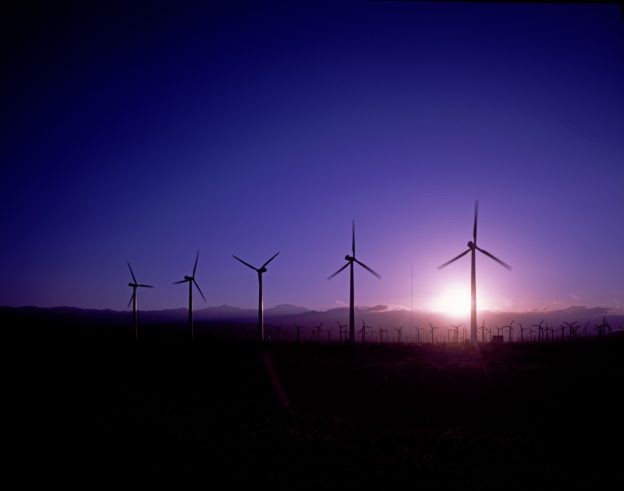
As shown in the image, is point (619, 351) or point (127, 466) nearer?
point (127, 466)

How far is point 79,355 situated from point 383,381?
156 ft

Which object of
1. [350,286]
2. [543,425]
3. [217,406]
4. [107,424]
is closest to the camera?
[107,424]

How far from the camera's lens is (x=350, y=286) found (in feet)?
282

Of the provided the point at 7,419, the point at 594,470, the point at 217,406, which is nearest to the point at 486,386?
the point at 594,470

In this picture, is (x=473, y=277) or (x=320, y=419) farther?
(x=473, y=277)

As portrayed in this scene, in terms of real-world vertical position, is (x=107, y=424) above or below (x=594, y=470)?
above

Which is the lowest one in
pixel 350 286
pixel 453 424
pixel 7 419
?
pixel 453 424

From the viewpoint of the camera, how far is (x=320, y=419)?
126 feet

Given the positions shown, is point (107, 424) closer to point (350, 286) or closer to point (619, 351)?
point (350, 286)

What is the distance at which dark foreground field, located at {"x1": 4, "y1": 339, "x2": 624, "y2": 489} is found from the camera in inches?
1024

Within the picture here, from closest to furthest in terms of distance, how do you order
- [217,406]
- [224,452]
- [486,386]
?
[224,452] < [217,406] < [486,386]

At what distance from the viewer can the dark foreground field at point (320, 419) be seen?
1024 inches

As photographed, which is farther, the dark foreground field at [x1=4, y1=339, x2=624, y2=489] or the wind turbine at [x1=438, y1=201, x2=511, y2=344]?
the wind turbine at [x1=438, y1=201, x2=511, y2=344]

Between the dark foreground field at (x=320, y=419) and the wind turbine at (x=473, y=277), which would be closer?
the dark foreground field at (x=320, y=419)
